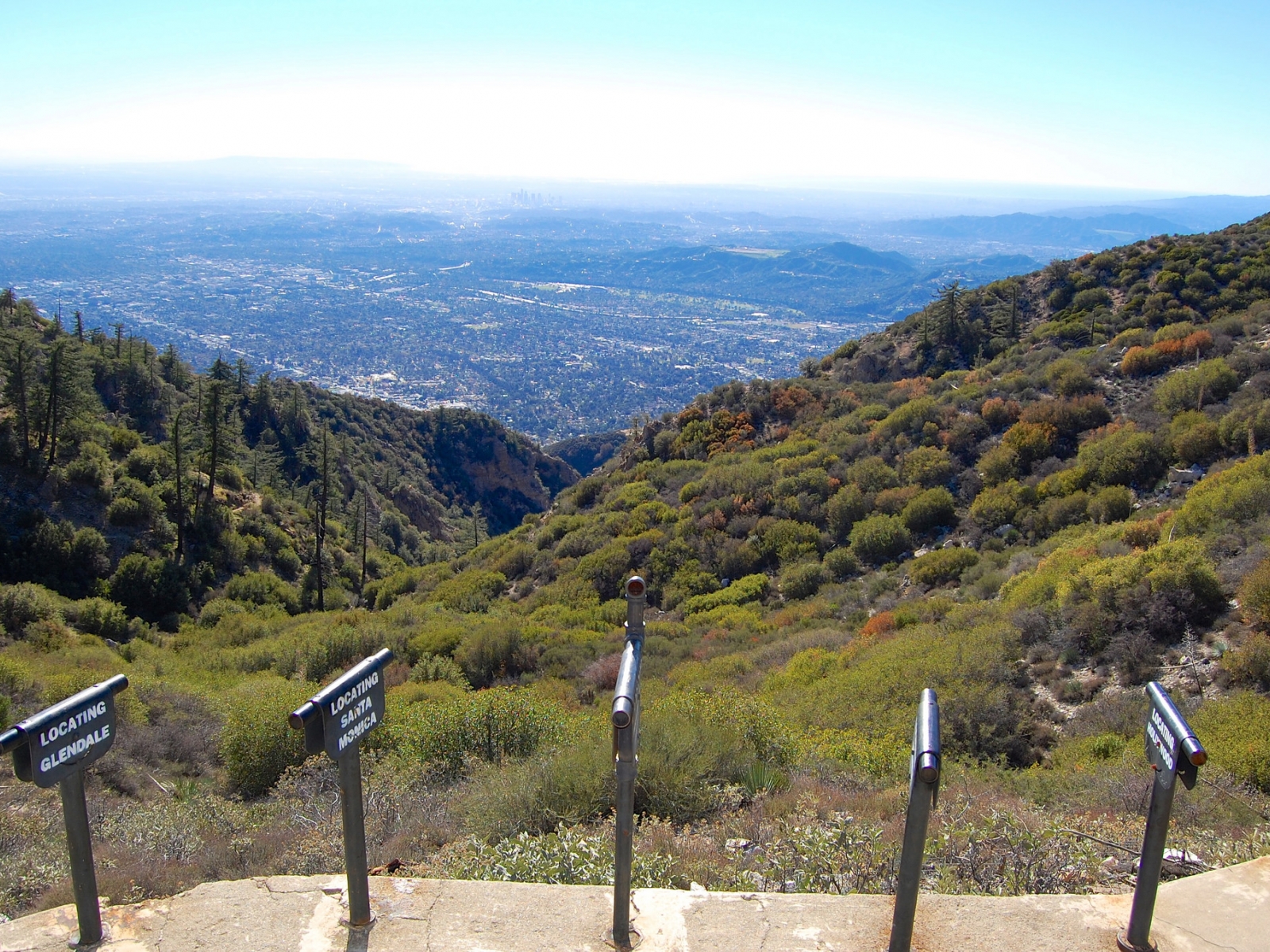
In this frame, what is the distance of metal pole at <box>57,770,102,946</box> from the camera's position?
3.40 m

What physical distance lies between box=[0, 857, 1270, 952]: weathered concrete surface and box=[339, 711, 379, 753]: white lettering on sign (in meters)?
1.15

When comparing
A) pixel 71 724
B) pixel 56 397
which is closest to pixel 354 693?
pixel 71 724

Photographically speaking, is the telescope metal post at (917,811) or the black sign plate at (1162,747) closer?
the telescope metal post at (917,811)

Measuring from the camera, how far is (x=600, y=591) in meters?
20.6

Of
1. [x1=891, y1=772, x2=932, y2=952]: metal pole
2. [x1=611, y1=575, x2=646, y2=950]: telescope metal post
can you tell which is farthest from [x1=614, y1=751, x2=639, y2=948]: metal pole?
[x1=891, y1=772, x2=932, y2=952]: metal pole

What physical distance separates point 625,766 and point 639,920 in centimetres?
120

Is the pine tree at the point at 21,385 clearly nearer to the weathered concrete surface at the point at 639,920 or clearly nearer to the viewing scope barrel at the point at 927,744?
the weathered concrete surface at the point at 639,920

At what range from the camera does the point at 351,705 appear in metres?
3.40

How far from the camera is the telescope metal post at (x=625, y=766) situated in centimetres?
324

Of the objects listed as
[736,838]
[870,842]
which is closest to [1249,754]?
[870,842]

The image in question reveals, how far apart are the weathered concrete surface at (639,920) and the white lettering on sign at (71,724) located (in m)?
1.20

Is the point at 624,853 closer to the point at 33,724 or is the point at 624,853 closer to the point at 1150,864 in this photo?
the point at 1150,864

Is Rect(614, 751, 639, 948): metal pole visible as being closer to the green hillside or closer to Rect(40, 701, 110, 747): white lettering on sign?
the green hillside

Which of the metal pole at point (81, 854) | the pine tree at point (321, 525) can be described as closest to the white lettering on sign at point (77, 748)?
the metal pole at point (81, 854)
